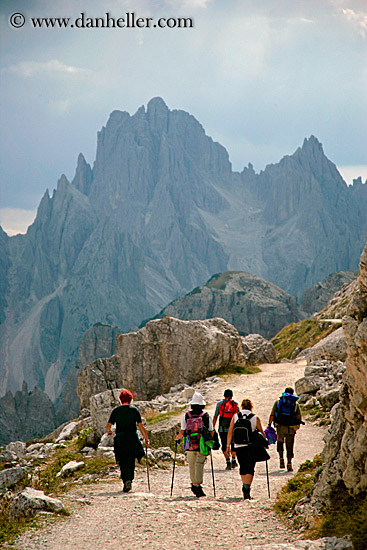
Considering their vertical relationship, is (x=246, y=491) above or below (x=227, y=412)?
below

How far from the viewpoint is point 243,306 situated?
512 feet

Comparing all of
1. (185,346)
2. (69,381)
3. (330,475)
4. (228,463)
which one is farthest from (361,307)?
(69,381)

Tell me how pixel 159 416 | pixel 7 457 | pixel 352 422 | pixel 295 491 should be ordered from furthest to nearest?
pixel 159 416, pixel 7 457, pixel 295 491, pixel 352 422

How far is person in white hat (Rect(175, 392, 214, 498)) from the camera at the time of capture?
9258 mm

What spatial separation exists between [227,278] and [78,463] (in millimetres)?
157841

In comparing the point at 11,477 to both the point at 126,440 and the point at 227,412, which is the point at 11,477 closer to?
the point at 126,440

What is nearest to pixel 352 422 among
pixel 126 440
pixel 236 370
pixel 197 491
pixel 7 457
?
pixel 197 491

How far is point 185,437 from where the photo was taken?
9414mm

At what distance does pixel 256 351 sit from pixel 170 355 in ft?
22.0

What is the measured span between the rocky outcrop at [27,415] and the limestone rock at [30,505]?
288 feet

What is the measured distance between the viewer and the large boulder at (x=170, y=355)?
2655cm

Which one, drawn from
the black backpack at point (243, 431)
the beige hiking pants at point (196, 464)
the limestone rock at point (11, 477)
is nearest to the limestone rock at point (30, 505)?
the beige hiking pants at point (196, 464)

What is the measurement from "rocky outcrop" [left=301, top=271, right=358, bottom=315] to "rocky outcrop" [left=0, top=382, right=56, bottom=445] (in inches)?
3093

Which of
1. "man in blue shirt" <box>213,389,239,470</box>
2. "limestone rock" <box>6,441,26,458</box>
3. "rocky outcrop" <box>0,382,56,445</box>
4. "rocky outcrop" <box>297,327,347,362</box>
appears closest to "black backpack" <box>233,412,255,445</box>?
"man in blue shirt" <box>213,389,239,470</box>
